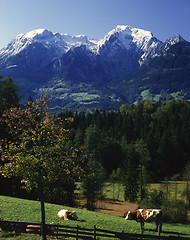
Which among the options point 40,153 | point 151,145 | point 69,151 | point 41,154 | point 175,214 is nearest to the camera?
point 40,153

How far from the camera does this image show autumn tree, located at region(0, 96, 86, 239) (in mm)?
18109

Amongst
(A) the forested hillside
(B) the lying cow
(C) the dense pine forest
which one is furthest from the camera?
(A) the forested hillside

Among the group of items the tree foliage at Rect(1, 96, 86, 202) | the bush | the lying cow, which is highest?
the tree foliage at Rect(1, 96, 86, 202)

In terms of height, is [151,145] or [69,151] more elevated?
[69,151]

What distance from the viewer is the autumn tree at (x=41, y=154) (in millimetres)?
18109

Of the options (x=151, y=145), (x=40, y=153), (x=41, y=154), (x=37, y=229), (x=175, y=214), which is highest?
(x=40, y=153)

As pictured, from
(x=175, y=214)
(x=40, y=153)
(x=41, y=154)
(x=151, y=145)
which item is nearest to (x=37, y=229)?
(x=41, y=154)

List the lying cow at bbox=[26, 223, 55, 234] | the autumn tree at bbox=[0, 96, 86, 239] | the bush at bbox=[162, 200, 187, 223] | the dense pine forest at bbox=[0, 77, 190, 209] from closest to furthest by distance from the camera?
the autumn tree at bbox=[0, 96, 86, 239] < the dense pine forest at bbox=[0, 77, 190, 209] < the lying cow at bbox=[26, 223, 55, 234] < the bush at bbox=[162, 200, 187, 223]

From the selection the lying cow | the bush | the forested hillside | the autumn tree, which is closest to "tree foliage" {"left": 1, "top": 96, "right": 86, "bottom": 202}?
the autumn tree

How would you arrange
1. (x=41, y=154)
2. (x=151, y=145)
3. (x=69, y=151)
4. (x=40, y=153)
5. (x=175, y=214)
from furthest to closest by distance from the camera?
(x=151, y=145), (x=175, y=214), (x=69, y=151), (x=41, y=154), (x=40, y=153)

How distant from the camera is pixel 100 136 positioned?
122 meters

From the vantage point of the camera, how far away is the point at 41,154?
60.3 feet

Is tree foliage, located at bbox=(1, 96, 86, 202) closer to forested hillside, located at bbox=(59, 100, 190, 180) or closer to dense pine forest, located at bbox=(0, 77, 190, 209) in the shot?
dense pine forest, located at bbox=(0, 77, 190, 209)

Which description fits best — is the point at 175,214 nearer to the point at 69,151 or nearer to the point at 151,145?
the point at 69,151
